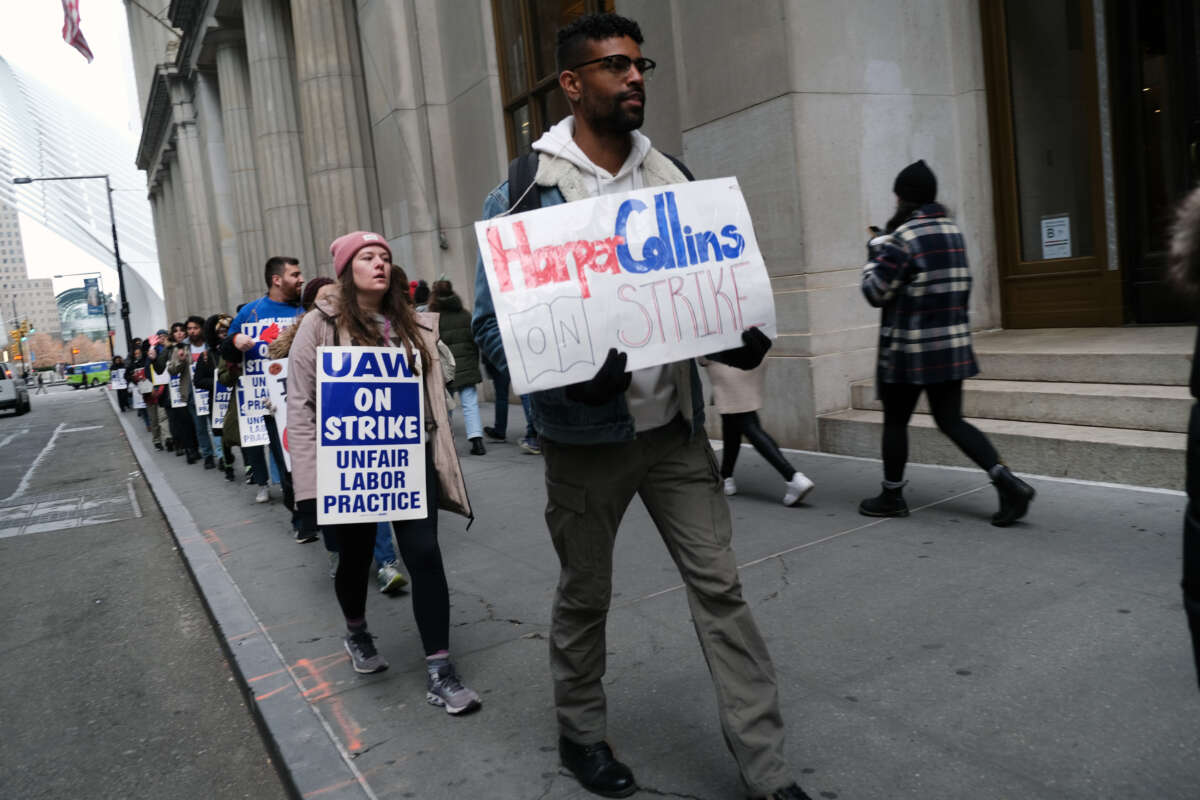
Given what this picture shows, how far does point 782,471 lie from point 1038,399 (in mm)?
1867

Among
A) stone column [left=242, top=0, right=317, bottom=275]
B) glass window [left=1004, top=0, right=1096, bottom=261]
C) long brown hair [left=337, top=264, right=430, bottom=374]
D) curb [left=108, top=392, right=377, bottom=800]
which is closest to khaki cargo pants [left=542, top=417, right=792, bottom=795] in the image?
curb [left=108, top=392, right=377, bottom=800]

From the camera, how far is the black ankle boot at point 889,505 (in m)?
5.47

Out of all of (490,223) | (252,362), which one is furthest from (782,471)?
(252,362)

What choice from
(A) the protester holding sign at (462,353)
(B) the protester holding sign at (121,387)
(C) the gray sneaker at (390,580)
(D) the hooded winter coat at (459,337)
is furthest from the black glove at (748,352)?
(B) the protester holding sign at (121,387)

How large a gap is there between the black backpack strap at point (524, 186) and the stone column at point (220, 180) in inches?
1129

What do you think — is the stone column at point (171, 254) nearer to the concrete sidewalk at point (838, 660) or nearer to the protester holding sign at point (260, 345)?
the protester holding sign at point (260, 345)

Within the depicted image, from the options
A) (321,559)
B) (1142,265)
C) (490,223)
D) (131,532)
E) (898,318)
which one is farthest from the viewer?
(131,532)

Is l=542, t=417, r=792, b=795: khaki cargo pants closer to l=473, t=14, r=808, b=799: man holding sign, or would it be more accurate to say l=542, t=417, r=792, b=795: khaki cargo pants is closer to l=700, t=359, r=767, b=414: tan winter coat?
l=473, t=14, r=808, b=799: man holding sign

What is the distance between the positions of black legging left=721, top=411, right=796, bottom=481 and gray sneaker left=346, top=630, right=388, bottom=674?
2622 mm

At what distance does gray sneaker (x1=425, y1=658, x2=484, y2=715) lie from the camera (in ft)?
11.6

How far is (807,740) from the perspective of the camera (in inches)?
119

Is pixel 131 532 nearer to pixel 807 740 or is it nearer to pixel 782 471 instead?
pixel 782 471

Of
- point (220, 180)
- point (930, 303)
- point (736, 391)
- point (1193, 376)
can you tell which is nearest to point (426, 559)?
point (1193, 376)

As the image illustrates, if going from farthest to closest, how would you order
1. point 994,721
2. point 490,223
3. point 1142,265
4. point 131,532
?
point 131,532, point 1142,265, point 994,721, point 490,223
